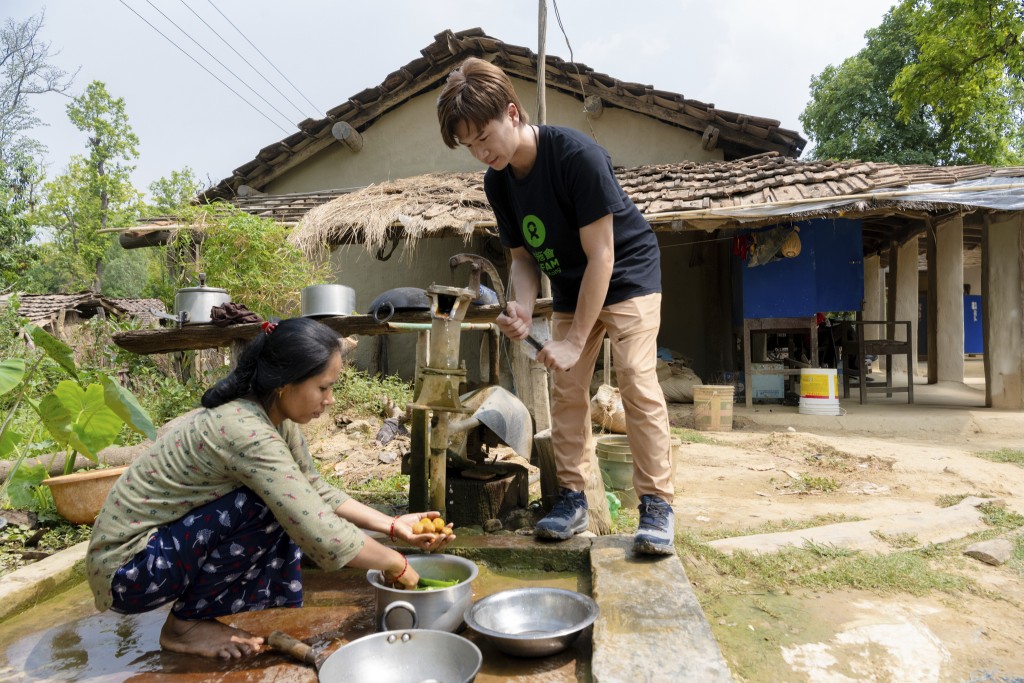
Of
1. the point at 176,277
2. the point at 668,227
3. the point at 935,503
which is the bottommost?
the point at 935,503

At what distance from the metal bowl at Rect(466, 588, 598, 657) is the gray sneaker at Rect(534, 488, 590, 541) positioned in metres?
0.51

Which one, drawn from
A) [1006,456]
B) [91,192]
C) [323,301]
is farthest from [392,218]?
[91,192]

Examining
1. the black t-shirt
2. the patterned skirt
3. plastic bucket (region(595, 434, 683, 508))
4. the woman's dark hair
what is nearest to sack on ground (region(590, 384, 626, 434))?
plastic bucket (region(595, 434, 683, 508))

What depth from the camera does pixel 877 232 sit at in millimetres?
11367

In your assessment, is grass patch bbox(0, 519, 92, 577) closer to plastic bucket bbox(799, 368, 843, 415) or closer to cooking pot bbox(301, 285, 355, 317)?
cooking pot bbox(301, 285, 355, 317)

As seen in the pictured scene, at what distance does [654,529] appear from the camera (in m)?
2.44

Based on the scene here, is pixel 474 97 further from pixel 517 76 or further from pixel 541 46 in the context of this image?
pixel 517 76

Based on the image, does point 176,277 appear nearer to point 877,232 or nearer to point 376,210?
point 376,210

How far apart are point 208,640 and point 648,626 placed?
1.36m

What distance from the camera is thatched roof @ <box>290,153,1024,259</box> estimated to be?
269 inches

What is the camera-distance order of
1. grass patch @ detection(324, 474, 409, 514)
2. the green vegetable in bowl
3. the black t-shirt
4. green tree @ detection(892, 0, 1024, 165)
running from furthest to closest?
1. green tree @ detection(892, 0, 1024, 165)
2. grass patch @ detection(324, 474, 409, 514)
3. the black t-shirt
4. the green vegetable in bowl

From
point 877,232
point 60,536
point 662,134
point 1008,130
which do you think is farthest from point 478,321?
point 1008,130

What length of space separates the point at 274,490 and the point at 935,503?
13.6 feet

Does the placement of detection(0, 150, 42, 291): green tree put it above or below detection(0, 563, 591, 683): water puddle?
above
